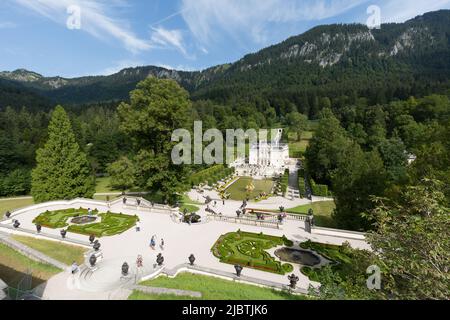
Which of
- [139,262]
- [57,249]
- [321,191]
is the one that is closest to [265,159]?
[321,191]

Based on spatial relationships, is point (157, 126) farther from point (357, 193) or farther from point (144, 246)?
point (357, 193)

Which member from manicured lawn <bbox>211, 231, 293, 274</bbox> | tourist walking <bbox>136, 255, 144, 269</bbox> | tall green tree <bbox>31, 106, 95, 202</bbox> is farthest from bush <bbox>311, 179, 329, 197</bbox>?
tall green tree <bbox>31, 106, 95, 202</bbox>

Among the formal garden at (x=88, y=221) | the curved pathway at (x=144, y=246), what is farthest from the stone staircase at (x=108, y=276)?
the formal garden at (x=88, y=221)

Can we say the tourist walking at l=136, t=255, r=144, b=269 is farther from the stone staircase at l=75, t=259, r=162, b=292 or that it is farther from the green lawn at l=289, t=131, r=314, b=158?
the green lawn at l=289, t=131, r=314, b=158

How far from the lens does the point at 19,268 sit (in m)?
17.0

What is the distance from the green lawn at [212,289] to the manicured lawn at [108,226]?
32.7 ft

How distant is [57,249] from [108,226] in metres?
5.17

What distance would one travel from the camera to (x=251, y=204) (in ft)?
138

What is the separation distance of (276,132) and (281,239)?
9053cm

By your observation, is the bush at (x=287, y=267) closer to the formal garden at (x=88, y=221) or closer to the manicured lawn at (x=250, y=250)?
the manicured lawn at (x=250, y=250)

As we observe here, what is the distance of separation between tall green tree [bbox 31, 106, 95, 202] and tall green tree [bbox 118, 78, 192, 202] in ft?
32.0

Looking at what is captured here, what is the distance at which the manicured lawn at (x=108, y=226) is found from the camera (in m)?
23.9
